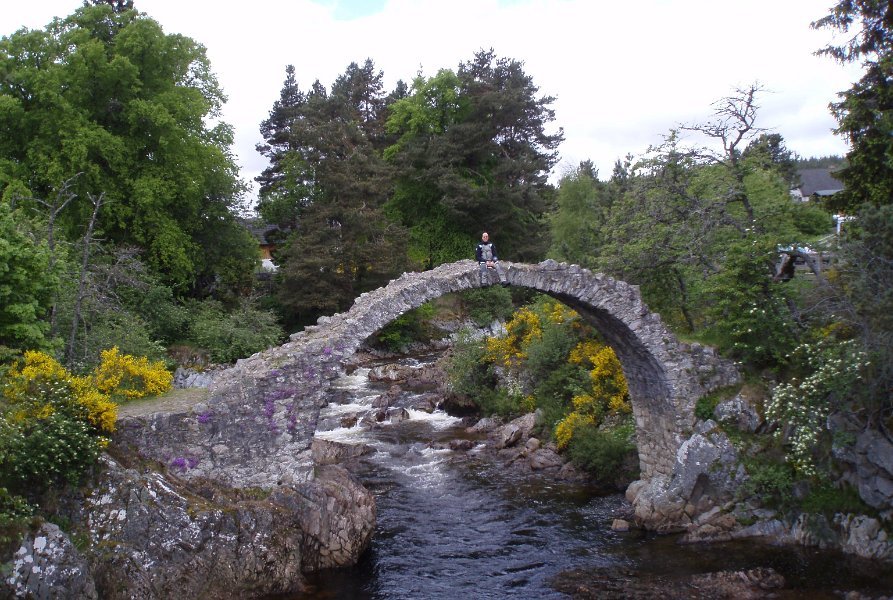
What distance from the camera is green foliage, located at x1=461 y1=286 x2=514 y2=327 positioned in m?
36.8

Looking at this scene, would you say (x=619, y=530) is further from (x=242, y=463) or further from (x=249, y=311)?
(x=249, y=311)

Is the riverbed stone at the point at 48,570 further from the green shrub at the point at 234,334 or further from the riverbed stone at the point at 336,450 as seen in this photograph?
the green shrub at the point at 234,334

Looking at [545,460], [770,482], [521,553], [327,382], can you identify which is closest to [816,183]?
[545,460]

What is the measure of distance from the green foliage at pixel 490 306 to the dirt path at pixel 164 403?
24.6 meters

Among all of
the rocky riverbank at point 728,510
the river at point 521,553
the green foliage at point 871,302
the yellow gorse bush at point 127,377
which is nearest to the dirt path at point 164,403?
the yellow gorse bush at point 127,377

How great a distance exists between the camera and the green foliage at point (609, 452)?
16203mm

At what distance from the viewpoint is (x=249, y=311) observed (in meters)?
24.8

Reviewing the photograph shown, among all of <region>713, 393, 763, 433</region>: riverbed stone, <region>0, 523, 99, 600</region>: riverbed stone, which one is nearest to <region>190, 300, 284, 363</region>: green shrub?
<region>0, 523, 99, 600</region>: riverbed stone

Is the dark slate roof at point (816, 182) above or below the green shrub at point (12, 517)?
above

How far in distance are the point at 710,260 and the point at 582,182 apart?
47.1ft

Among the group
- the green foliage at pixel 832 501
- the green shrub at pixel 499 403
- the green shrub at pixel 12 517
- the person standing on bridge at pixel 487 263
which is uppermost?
the person standing on bridge at pixel 487 263

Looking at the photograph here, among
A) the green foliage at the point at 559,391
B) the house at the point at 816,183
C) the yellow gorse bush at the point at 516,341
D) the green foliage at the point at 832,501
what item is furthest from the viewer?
the house at the point at 816,183

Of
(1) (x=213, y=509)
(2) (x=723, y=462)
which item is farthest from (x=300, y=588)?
(2) (x=723, y=462)

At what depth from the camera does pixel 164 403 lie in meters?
11.6
